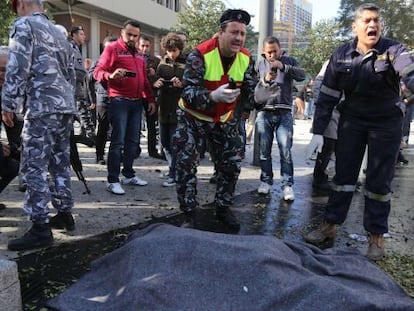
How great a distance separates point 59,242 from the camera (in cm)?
387

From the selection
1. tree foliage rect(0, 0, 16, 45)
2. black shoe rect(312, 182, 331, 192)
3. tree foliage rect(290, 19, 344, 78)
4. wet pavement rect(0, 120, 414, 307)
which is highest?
tree foliage rect(290, 19, 344, 78)

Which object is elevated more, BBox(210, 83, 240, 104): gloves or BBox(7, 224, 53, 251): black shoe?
BBox(210, 83, 240, 104): gloves

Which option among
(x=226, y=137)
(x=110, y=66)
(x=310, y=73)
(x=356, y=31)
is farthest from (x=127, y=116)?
(x=310, y=73)

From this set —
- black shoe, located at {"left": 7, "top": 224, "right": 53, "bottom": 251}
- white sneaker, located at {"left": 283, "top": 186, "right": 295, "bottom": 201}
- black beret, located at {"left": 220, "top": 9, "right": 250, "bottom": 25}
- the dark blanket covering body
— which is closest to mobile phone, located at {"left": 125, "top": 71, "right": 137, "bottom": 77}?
black beret, located at {"left": 220, "top": 9, "right": 250, "bottom": 25}

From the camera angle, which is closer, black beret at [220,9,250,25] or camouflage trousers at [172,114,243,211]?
black beret at [220,9,250,25]

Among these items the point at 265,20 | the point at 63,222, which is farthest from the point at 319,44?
the point at 63,222

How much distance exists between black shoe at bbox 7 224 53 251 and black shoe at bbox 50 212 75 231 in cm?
35

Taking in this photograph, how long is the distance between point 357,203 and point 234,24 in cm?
297

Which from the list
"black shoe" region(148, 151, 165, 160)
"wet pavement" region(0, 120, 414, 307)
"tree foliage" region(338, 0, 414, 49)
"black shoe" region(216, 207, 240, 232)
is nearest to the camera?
"wet pavement" region(0, 120, 414, 307)

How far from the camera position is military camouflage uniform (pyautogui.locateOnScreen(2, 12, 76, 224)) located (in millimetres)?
3482

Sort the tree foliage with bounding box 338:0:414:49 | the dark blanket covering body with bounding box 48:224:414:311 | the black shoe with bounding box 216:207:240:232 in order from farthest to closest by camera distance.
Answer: the tree foliage with bounding box 338:0:414:49 → the black shoe with bounding box 216:207:240:232 → the dark blanket covering body with bounding box 48:224:414:311

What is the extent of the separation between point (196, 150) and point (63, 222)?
141cm

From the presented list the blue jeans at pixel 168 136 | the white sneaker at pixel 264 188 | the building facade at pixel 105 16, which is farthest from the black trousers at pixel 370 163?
the building facade at pixel 105 16

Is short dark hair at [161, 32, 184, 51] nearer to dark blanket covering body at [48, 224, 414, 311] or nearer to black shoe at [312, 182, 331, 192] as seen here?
black shoe at [312, 182, 331, 192]
